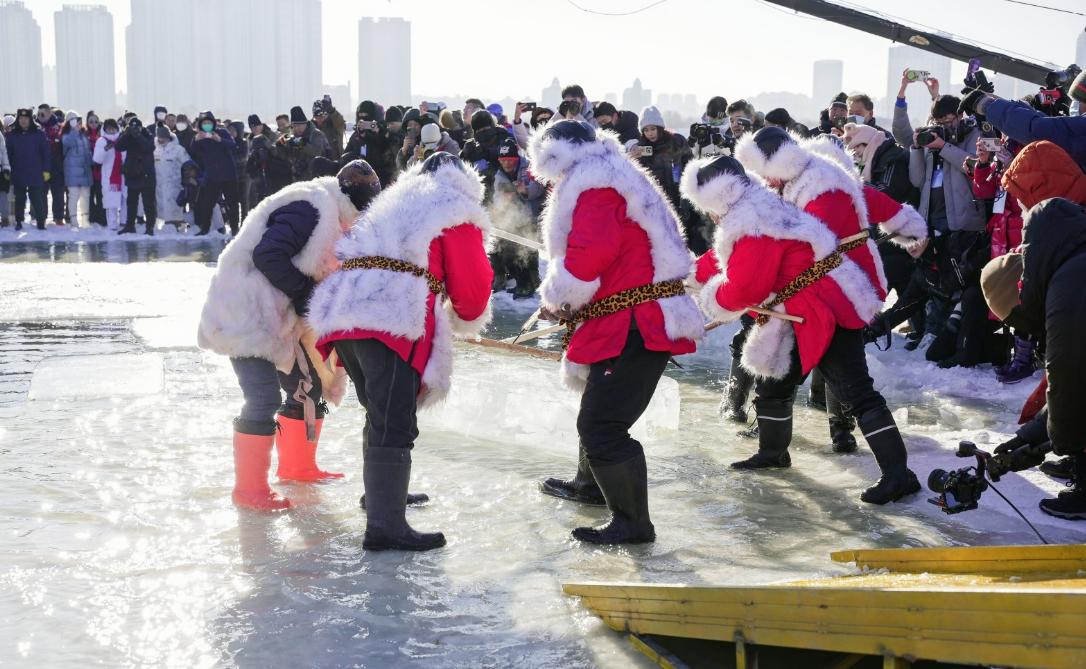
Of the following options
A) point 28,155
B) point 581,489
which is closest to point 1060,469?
point 581,489

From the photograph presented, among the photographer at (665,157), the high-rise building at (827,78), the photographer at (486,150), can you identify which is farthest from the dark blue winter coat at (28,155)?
the high-rise building at (827,78)

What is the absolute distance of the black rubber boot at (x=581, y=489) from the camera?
5.31 metres

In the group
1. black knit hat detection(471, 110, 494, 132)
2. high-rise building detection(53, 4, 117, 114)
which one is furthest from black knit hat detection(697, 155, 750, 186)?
high-rise building detection(53, 4, 117, 114)

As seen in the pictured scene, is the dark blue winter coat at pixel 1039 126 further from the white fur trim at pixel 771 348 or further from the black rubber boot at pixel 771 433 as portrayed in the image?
the black rubber boot at pixel 771 433

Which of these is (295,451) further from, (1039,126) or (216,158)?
(216,158)

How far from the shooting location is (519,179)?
11461 millimetres

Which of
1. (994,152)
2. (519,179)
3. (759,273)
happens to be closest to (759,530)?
(759,273)

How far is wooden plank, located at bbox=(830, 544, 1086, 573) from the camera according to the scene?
3336 millimetres

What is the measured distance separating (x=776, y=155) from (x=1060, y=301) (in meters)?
2.05

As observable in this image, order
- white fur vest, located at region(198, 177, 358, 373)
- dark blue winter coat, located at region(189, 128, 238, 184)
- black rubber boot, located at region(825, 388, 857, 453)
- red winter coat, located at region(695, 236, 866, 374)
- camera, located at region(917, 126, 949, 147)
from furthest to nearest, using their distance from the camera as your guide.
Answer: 1. dark blue winter coat, located at region(189, 128, 238, 184)
2. camera, located at region(917, 126, 949, 147)
3. black rubber boot, located at region(825, 388, 857, 453)
4. red winter coat, located at region(695, 236, 866, 374)
5. white fur vest, located at region(198, 177, 358, 373)

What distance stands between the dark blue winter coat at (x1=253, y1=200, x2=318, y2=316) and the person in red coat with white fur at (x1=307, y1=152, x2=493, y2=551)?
26 cm

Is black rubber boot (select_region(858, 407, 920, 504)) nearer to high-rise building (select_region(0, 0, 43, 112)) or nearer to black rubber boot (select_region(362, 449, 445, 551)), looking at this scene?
black rubber boot (select_region(362, 449, 445, 551))

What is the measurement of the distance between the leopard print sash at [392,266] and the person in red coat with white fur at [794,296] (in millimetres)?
1358

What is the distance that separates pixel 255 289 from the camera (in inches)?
195
